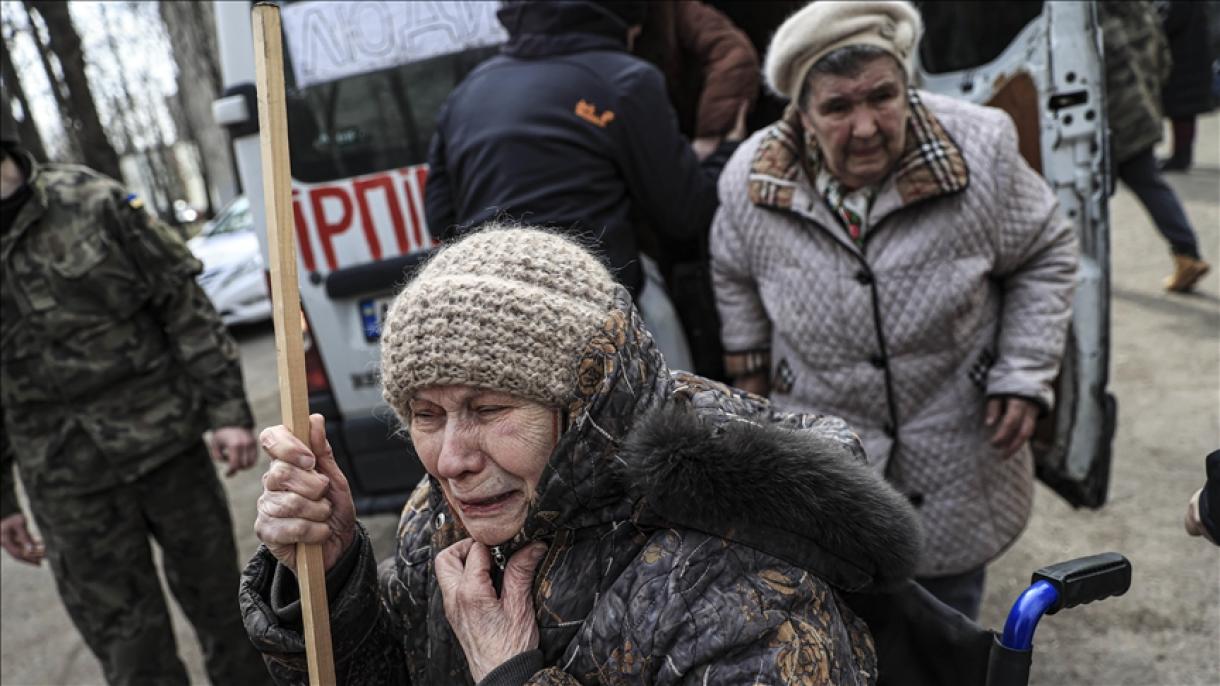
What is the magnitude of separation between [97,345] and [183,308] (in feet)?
0.83

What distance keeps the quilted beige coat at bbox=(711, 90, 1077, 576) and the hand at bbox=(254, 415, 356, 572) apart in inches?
51.0

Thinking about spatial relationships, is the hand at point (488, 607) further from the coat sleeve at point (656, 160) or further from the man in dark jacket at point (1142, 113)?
the man in dark jacket at point (1142, 113)

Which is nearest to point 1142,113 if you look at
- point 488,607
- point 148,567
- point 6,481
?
point 488,607

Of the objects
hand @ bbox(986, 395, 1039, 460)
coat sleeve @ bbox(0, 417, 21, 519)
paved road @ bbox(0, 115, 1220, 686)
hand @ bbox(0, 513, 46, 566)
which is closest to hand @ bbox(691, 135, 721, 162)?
A: hand @ bbox(986, 395, 1039, 460)

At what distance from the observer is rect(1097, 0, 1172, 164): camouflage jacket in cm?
452

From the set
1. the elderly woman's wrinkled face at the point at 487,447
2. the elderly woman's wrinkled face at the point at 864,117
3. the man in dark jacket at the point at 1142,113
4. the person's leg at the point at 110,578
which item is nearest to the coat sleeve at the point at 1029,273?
the elderly woman's wrinkled face at the point at 864,117

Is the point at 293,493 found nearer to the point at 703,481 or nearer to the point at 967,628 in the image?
the point at 703,481

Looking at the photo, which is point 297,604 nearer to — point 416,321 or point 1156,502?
point 416,321

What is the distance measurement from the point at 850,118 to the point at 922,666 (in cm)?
123

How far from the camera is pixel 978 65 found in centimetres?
291

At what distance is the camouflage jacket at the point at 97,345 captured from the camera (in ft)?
8.80

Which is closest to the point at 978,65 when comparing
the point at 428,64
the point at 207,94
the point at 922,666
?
the point at 428,64

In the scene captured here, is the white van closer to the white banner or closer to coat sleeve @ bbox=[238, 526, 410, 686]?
the white banner

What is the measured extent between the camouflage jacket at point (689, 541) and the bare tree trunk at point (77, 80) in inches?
328
